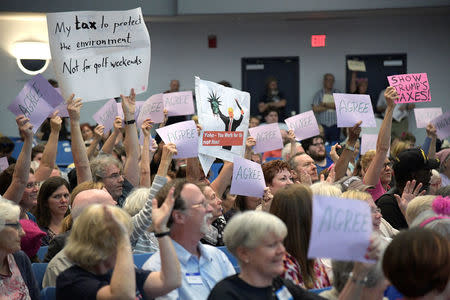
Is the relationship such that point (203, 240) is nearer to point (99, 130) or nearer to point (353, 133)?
point (353, 133)

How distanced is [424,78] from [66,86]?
12.3 ft

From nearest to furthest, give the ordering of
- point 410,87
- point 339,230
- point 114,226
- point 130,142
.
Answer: point 339,230
point 114,226
point 130,142
point 410,87

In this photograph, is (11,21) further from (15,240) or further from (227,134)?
(15,240)

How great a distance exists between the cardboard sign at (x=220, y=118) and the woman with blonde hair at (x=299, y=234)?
7.09 ft

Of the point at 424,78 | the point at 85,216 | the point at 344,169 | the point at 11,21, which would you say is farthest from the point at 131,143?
the point at 11,21

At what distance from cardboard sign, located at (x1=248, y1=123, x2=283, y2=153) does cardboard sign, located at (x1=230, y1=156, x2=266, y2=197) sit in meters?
1.83

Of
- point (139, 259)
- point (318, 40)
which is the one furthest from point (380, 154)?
point (318, 40)

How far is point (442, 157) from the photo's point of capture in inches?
298

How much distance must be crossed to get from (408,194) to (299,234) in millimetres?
2050

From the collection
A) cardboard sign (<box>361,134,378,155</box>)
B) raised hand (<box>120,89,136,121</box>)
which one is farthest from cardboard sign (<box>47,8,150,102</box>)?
cardboard sign (<box>361,134,378,155</box>)

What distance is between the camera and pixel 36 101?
620 centimetres

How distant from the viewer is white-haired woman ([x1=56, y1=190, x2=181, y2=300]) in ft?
10.6

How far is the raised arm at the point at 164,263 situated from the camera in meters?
3.33

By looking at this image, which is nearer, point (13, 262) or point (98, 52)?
point (13, 262)
